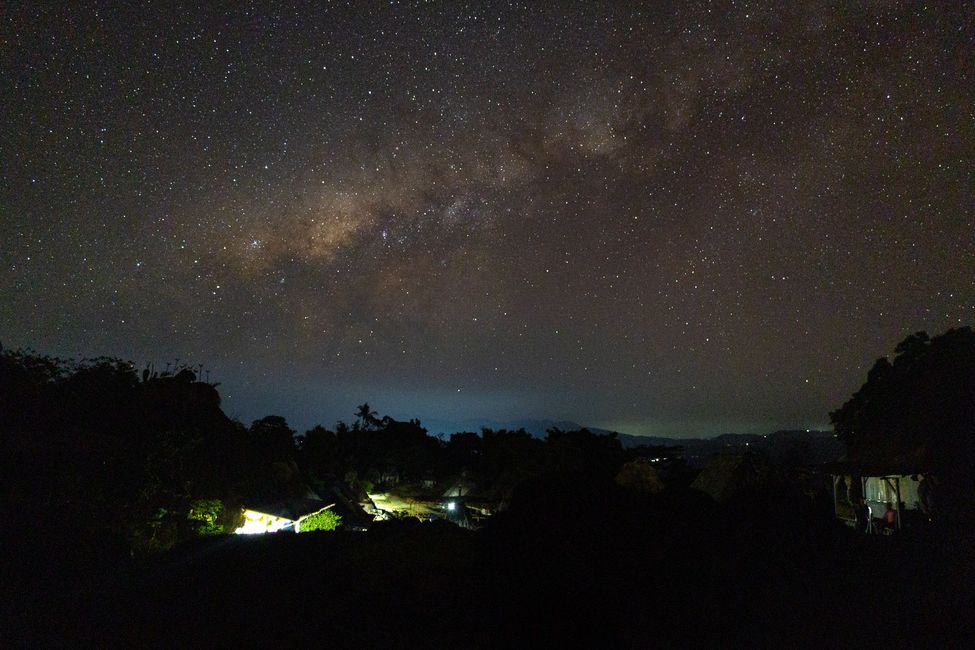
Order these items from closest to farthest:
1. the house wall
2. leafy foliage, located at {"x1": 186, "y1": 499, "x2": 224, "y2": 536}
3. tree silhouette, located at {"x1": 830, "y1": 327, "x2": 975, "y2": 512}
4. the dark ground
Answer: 1. the dark ground
2. tree silhouette, located at {"x1": 830, "y1": 327, "x2": 975, "y2": 512}
3. leafy foliage, located at {"x1": 186, "y1": 499, "x2": 224, "y2": 536}
4. the house wall

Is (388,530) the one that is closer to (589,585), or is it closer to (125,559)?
(589,585)

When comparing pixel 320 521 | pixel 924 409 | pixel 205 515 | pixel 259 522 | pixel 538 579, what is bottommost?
pixel 320 521

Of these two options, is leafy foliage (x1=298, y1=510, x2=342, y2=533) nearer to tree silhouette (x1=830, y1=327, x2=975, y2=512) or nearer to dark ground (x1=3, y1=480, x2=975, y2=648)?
dark ground (x1=3, y1=480, x2=975, y2=648)

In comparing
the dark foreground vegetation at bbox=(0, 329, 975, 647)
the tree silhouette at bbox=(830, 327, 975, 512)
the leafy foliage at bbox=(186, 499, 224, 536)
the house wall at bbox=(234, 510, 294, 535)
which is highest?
the tree silhouette at bbox=(830, 327, 975, 512)

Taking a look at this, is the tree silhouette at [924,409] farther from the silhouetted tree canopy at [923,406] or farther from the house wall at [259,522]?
the house wall at [259,522]

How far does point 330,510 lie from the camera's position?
3062 centimetres

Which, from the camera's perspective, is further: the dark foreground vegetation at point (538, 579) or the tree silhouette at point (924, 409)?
the tree silhouette at point (924, 409)

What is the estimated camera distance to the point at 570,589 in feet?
15.6

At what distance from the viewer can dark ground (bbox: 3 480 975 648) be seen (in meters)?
4.98

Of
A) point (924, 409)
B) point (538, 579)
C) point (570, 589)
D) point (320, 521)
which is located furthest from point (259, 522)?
point (924, 409)

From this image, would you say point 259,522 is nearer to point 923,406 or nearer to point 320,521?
point 320,521

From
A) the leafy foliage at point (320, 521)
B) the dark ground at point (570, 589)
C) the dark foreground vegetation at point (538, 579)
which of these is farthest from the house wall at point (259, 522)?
the dark ground at point (570, 589)

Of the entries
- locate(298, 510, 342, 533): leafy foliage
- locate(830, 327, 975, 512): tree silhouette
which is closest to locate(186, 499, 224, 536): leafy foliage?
locate(298, 510, 342, 533): leafy foliage

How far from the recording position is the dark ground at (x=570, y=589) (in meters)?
4.98
